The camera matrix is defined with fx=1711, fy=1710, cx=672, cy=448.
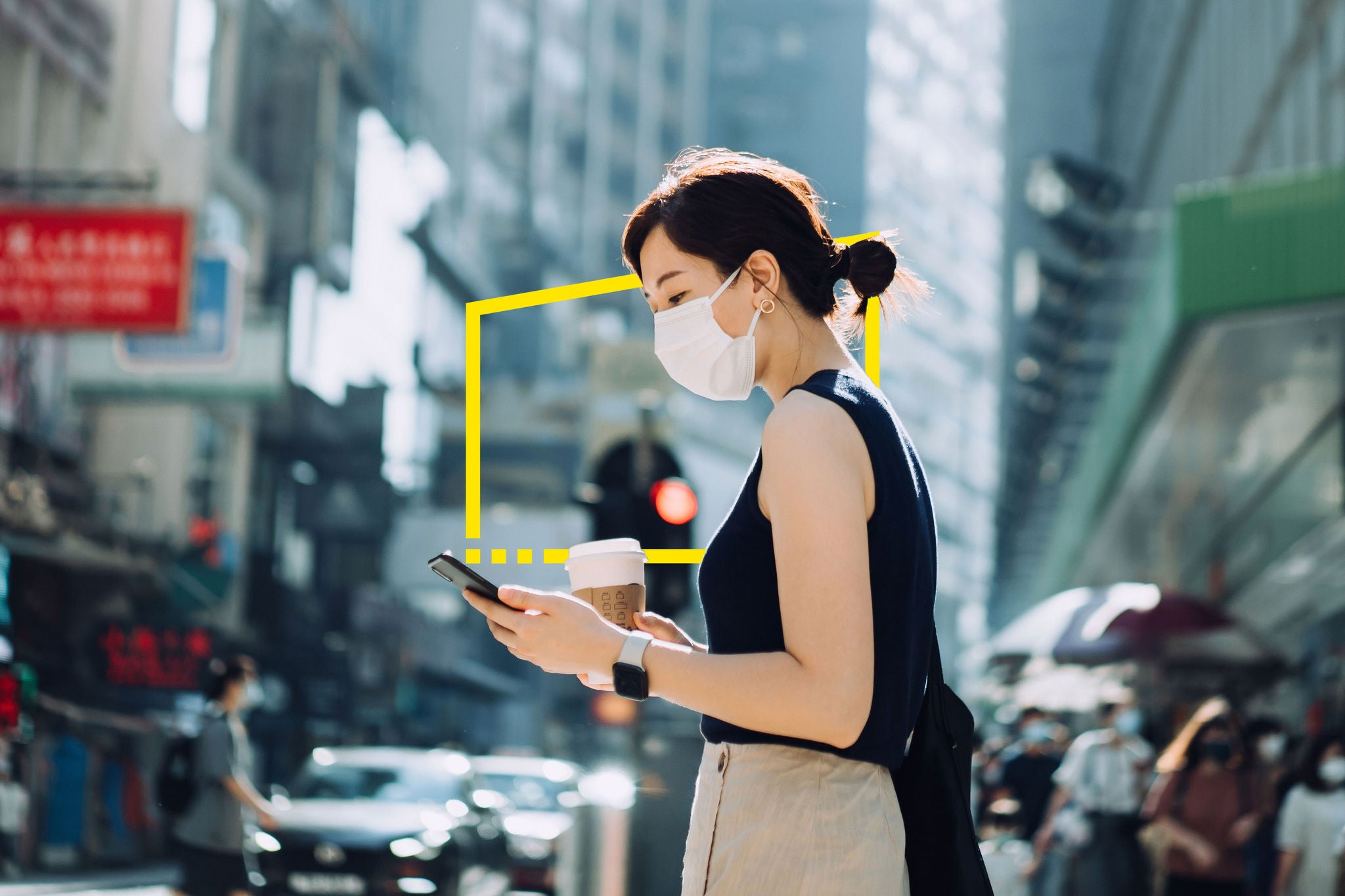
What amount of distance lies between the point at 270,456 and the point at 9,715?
2096cm

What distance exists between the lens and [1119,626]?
1348 centimetres

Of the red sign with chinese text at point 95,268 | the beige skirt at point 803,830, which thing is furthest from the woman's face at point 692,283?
the red sign with chinese text at point 95,268

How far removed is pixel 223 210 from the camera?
31.5 meters

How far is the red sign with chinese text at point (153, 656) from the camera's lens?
23.4m

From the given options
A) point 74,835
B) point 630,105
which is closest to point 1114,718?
point 74,835

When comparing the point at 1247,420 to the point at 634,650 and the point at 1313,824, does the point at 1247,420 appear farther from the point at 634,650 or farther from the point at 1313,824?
the point at 634,650

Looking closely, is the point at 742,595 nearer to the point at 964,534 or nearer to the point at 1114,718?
the point at 1114,718

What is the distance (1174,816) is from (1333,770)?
108 cm

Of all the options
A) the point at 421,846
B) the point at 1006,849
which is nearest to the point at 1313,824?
the point at 1006,849

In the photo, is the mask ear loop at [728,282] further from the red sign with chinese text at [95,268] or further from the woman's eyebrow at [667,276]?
the red sign with chinese text at [95,268]

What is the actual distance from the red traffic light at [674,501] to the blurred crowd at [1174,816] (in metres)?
2.50

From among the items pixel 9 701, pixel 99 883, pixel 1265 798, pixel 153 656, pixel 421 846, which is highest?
pixel 153 656

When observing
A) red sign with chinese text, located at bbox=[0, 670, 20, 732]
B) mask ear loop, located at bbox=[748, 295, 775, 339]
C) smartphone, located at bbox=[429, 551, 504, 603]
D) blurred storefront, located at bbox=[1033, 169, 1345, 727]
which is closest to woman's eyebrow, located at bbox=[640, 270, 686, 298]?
mask ear loop, located at bbox=[748, 295, 775, 339]

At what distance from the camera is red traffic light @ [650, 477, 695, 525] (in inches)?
297
